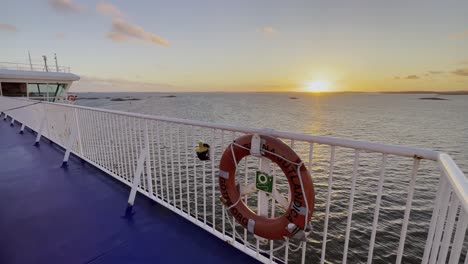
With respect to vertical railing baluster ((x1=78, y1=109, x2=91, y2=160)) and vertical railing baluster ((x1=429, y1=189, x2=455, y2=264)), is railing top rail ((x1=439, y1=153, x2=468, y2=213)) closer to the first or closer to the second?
vertical railing baluster ((x1=429, y1=189, x2=455, y2=264))

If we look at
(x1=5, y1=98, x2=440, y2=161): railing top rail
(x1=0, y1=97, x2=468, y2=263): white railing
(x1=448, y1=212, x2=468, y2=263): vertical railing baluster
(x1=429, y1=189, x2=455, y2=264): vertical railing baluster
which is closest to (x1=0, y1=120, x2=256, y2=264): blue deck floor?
(x1=0, y1=97, x2=468, y2=263): white railing

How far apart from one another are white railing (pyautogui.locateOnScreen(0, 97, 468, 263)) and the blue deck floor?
0.15 metres

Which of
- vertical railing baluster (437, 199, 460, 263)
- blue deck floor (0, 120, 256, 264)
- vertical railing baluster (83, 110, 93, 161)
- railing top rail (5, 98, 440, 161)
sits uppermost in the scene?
railing top rail (5, 98, 440, 161)

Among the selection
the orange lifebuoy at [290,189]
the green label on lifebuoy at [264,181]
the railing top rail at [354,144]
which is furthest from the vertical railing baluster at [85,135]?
the green label on lifebuoy at [264,181]

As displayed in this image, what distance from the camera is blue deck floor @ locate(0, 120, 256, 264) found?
169cm

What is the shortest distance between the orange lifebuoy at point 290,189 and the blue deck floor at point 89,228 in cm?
36

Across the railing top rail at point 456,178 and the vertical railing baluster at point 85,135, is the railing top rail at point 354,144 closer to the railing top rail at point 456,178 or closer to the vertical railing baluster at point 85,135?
the railing top rail at point 456,178

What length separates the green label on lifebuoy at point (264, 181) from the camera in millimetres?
1483

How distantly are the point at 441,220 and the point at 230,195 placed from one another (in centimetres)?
116

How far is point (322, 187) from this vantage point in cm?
Result: 664

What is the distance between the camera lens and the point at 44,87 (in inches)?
473

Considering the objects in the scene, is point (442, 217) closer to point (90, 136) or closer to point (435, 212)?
point (435, 212)

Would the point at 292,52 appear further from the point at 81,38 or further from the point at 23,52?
the point at 23,52

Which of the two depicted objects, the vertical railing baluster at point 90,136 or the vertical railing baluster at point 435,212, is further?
the vertical railing baluster at point 90,136
